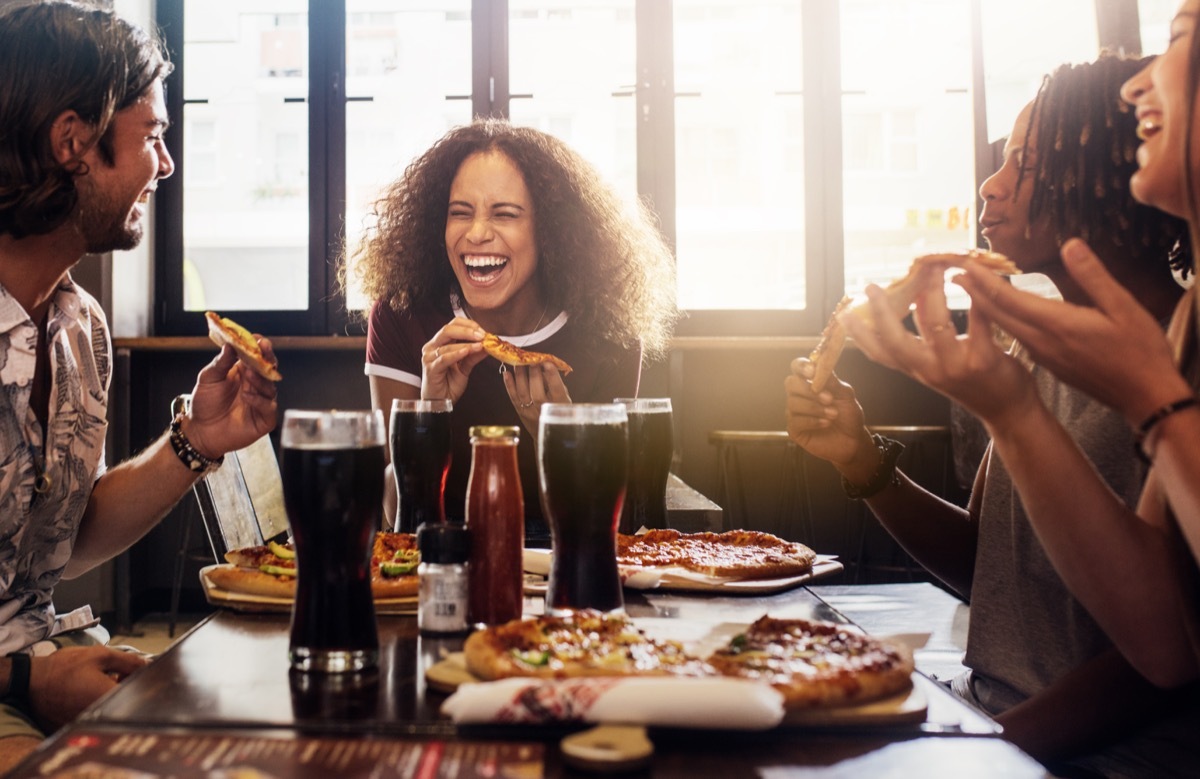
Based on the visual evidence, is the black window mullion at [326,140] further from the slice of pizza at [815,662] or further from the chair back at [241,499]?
the slice of pizza at [815,662]

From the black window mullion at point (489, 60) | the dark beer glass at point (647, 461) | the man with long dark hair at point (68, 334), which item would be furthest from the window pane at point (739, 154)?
the man with long dark hair at point (68, 334)

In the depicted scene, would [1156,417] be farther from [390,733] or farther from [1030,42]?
[1030,42]

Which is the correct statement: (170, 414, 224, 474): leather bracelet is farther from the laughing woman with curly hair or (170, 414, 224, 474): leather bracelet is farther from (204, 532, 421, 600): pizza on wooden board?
the laughing woman with curly hair

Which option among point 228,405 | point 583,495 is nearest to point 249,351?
point 228,405

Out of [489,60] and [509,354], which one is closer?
[509,354]

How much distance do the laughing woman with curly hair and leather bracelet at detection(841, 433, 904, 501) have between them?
3.03 ft

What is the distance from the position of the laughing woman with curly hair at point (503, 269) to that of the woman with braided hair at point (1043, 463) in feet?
3.18

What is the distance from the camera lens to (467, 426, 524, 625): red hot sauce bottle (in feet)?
3.55

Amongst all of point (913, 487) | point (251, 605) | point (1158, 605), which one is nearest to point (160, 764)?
point (251, 605)

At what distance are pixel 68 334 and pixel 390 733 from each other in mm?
1249

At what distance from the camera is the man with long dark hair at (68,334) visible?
1.52 m

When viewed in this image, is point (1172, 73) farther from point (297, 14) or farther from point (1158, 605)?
point (297, 14)

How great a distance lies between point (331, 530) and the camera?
97 centimetres

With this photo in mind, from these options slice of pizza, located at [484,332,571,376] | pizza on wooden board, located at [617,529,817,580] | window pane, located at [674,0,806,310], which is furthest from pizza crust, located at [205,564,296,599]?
window pane, located at [674,0,806,310]
